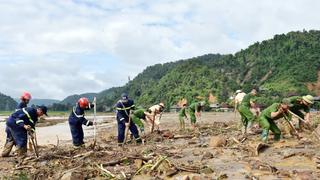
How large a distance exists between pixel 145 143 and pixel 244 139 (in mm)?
3657

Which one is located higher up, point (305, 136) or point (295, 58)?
point (295, 58)

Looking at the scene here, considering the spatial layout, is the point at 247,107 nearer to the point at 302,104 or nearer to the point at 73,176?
the point at 302,104

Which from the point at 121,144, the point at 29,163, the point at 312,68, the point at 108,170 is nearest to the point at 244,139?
the point at 121,144

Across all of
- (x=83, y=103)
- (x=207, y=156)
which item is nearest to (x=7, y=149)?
(x=83, y=103)

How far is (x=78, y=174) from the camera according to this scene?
33.2ft

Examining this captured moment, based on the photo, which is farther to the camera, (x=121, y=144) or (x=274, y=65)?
(x=274, y=65)

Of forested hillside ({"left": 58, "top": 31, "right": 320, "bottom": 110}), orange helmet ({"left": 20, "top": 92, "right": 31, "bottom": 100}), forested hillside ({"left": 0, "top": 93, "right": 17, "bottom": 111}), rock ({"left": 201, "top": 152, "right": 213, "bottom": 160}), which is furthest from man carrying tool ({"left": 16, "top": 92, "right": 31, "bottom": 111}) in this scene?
forested hillside ({"left": 0, "top": 93, "right": 17, "bottom": 111})

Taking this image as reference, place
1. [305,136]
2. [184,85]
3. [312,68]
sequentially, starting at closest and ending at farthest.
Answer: [305,136]
[312,68]
[184,85]

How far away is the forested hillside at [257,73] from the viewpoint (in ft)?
276

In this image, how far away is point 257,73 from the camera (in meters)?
93.4

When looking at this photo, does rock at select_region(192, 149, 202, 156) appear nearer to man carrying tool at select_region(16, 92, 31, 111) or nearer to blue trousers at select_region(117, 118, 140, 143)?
blue trousers at select_region(117, 118, 140, 143)

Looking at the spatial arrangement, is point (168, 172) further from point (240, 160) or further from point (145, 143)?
point (145, 143)

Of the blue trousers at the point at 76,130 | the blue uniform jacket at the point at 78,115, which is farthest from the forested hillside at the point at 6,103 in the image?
the blue uniform jacket at the point at 78,115

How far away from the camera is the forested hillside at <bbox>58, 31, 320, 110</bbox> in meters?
84.1
